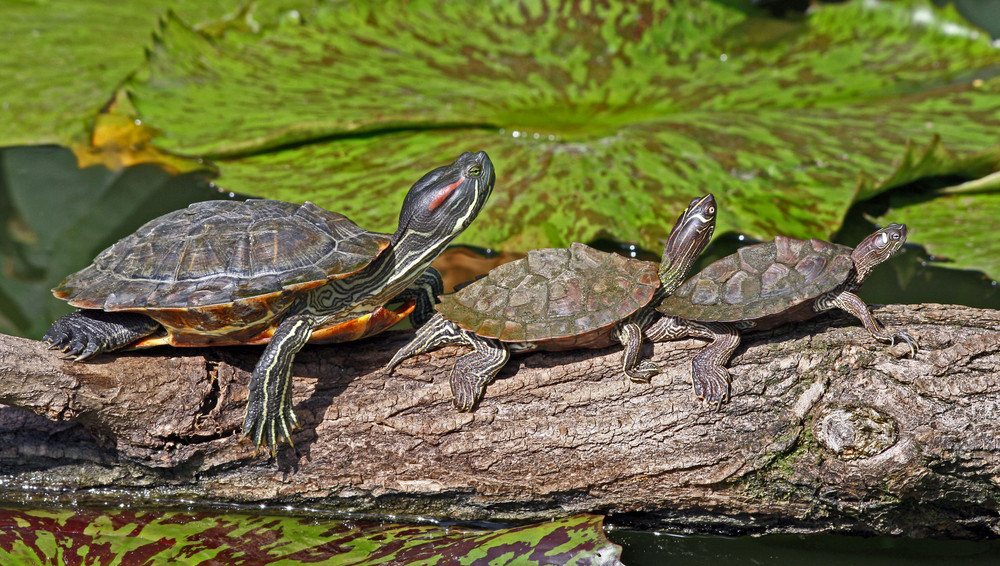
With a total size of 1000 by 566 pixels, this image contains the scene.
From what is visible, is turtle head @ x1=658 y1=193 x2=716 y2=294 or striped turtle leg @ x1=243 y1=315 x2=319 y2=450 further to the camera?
turtle head @ x1=658 y1=193 x2=716 y2=294

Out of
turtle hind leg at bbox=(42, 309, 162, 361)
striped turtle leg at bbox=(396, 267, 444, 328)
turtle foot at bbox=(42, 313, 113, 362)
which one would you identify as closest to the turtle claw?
striped turtle leg at bbox=(396, 267, 444, 328)

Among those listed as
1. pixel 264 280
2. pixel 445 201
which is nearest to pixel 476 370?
pixel 445 201

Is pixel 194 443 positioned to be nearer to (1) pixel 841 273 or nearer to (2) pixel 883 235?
(1) pixel 841 273

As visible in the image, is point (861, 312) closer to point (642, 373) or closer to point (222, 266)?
point (642, 373)

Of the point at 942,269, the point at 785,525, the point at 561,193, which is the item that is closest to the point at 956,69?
the point at 942,269

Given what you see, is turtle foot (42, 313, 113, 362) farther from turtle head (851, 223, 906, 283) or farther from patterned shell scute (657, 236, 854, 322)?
turtle head (851, 223, 906, 283)

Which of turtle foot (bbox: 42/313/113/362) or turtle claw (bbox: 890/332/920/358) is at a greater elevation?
turtle foot (bbox: 42/313/113/362)

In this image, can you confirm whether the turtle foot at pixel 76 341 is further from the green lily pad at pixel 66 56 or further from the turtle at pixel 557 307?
the green lily pad at pixel 66 56

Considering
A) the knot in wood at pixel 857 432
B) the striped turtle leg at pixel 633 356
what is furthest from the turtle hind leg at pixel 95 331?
the knot in wood at pixel 857 432
